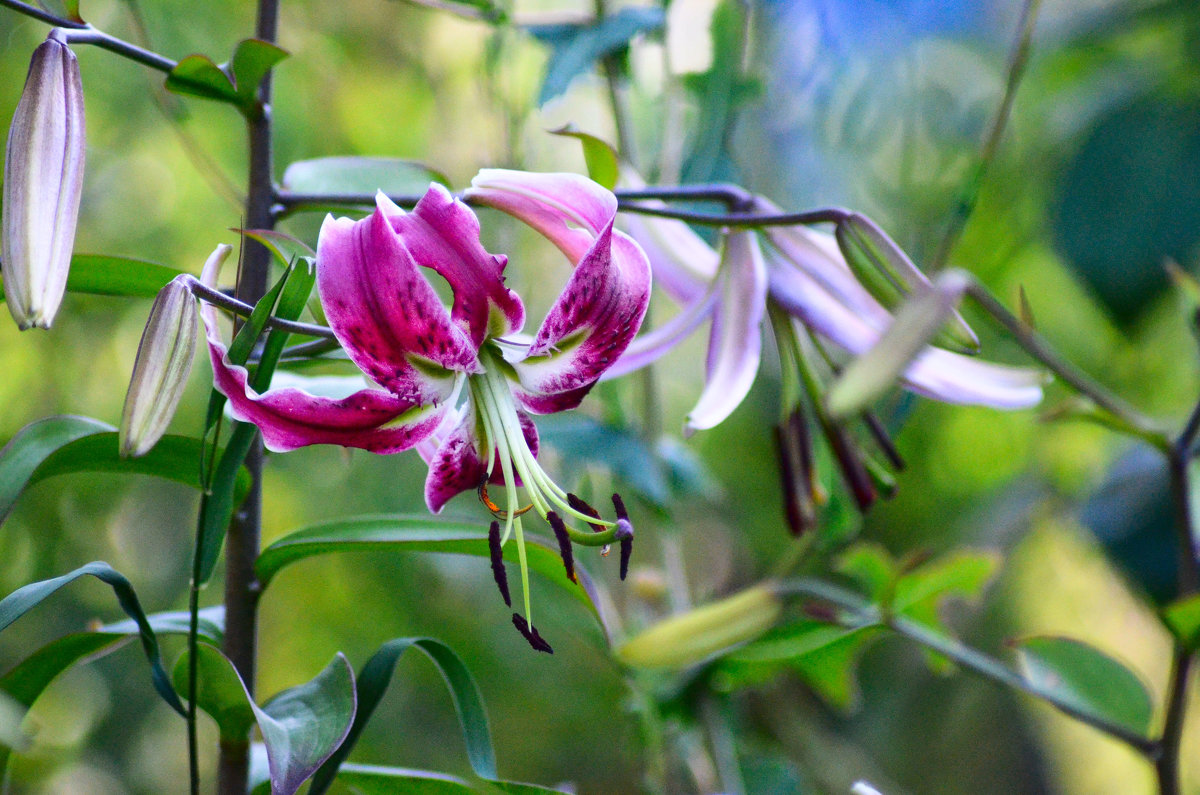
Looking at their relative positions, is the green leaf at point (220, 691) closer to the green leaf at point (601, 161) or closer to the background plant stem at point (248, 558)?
the background plant stem at point (248, 558)

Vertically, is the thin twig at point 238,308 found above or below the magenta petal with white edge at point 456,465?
above

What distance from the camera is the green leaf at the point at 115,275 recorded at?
0.85 ft

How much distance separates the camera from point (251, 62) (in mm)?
262

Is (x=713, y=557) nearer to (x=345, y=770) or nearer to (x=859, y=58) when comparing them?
(x=859, y=58)

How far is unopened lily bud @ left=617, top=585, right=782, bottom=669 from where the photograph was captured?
37 cm

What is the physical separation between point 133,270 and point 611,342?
14 cm

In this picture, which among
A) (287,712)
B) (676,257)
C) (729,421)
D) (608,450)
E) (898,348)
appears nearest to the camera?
(898,348)

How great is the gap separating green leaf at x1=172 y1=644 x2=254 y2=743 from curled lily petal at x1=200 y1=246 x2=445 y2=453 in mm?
74

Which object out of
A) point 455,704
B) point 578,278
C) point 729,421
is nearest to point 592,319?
point 578,278

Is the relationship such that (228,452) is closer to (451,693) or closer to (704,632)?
(451,693)

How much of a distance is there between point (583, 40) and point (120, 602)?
34 cm

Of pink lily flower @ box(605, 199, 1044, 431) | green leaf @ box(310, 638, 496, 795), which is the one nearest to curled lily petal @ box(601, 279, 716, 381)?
pink lily flower @ box(605, 199, 1044, 431)

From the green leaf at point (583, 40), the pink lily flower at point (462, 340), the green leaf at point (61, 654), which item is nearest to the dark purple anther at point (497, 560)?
the pink lily flower at point (462, 340)

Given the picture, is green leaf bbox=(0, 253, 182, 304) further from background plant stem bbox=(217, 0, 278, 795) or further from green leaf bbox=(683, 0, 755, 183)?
green leaf bbox=(683, 0, 755, 183)
